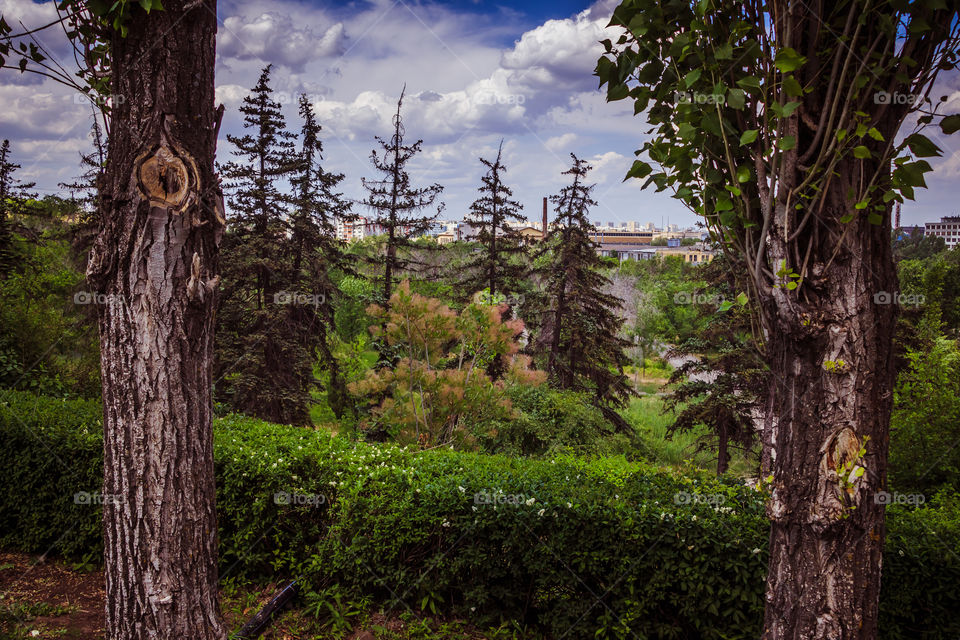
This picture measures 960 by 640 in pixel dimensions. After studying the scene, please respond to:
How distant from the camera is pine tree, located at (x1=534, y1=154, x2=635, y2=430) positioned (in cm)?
1448

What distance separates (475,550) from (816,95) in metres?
3.42

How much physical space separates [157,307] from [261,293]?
11824mm

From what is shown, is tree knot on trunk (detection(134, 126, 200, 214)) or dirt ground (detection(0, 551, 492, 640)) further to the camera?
dirt ground (detection(0, 551, 492, 640))

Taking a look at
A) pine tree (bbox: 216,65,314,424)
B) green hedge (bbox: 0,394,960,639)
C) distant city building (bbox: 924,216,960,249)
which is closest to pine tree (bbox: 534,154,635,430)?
pine tree (bbox: 216,65,314,424)

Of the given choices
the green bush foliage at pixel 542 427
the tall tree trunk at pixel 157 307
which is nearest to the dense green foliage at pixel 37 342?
the green bush foliage at pixel 542 427

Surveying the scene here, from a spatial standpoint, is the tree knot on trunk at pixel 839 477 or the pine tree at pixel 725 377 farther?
the pine tree at pixel 725 377

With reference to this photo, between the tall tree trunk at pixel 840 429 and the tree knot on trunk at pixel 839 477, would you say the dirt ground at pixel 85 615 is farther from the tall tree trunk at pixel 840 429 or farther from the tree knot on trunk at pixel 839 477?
the tree knot on trunk at pixel 839 477

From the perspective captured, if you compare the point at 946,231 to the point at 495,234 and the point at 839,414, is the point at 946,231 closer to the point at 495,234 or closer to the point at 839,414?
the point at 495,234

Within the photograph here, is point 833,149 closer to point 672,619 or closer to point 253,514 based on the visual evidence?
point 672,619

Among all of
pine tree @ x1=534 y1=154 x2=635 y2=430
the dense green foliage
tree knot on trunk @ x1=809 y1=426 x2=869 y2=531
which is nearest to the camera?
tree knot on trunk @ x1=809 y1=426 x2=869 y2=531

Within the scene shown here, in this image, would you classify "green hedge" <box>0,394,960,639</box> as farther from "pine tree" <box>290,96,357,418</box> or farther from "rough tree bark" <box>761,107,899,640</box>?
"pine tree" <box>290,96,357,418</box>

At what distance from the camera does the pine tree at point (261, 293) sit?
1239cm

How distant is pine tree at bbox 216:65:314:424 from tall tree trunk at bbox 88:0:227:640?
10.0m

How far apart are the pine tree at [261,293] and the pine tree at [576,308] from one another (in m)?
6.73
